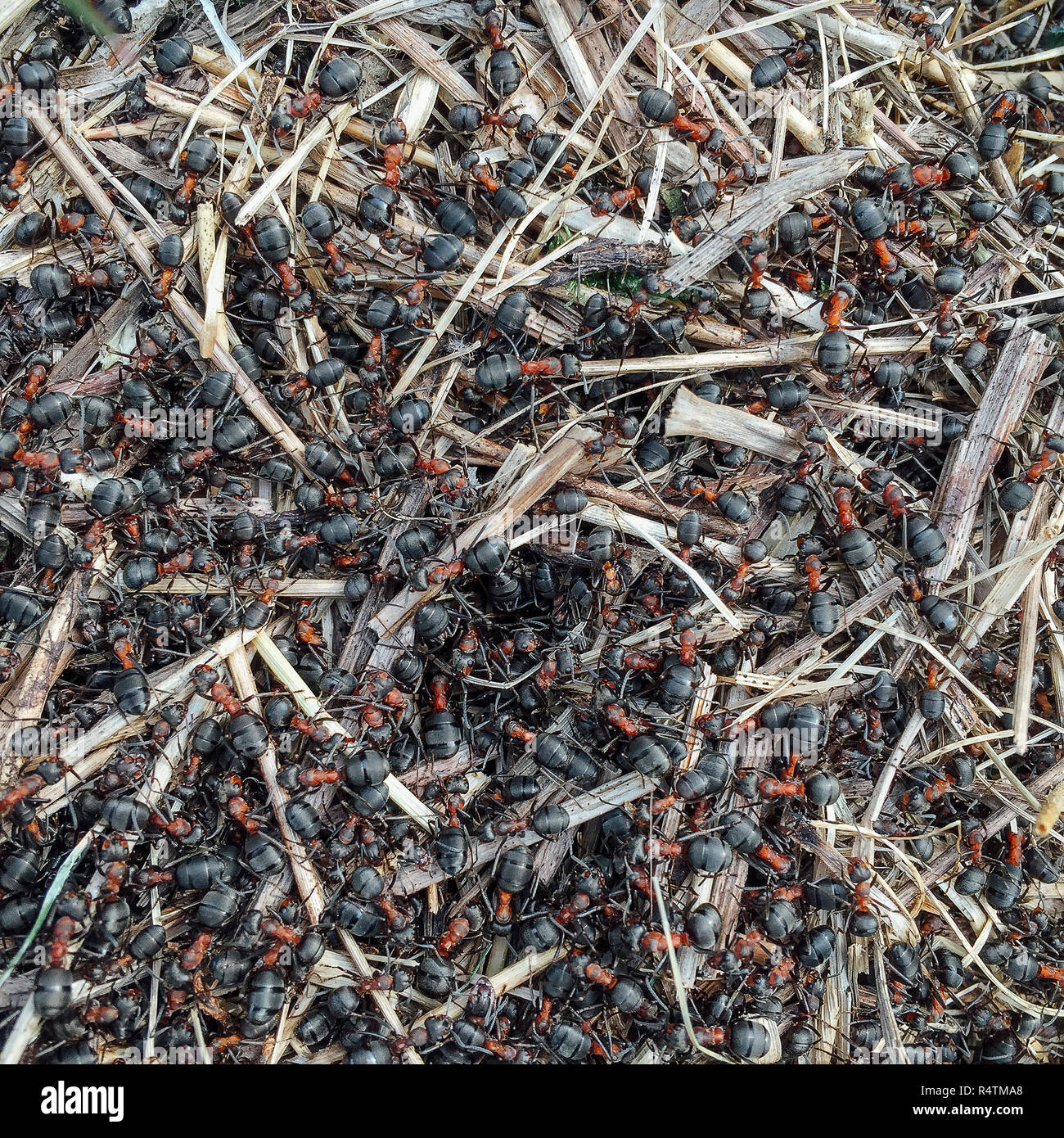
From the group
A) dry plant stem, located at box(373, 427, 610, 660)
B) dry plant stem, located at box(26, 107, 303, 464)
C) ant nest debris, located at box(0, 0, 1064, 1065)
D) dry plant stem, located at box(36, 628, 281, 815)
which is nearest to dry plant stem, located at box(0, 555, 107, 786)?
ant nest debris, located at box(0, 0, 1064, 1065)

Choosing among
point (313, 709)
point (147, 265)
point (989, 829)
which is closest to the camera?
point (313, 709)

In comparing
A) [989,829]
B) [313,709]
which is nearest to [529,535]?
[313,709]

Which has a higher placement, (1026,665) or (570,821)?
(1026,665)

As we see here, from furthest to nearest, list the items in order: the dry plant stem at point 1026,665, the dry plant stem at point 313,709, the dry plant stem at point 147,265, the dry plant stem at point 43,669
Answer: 1. the dry plant stem at point 1026,665
2. the dry plant stem at point 147,265
3. the dry plant stem at point 313,709
4. the dry plant stem at point 43,669

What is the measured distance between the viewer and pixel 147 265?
13.4ft

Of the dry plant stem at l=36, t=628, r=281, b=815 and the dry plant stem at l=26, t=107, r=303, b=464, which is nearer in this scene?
the dry plant stem at l=36, t=628, r=281, b=815

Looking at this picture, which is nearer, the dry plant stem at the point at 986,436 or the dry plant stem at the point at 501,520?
the dry plant stem at the point at 501,520

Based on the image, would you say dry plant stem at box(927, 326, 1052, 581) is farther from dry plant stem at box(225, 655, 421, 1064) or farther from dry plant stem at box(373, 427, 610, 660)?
dry plant stem at box(225, 655, 421, 1064)

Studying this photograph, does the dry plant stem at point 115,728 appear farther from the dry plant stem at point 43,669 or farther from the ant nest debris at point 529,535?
the dry plant stem at point 43,669

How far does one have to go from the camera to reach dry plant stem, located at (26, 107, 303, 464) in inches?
159

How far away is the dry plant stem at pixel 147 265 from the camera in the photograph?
4.05 m

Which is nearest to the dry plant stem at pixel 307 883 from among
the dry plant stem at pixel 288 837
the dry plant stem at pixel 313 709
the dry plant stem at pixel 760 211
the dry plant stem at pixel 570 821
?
the dry plant stem at pixel 288 837

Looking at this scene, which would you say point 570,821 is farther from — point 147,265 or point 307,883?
point 147,265
